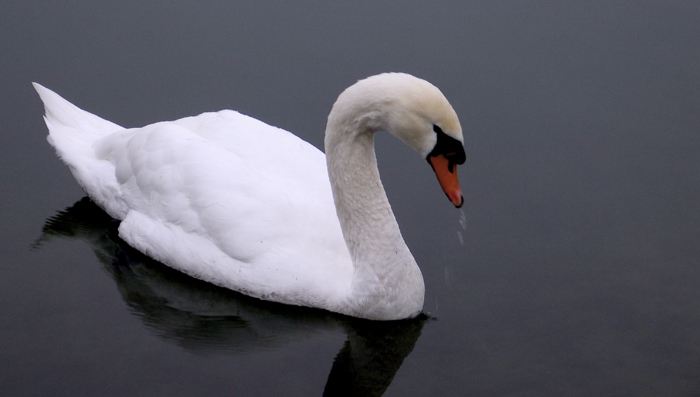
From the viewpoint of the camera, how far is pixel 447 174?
6078 mm

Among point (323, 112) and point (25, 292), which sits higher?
point (323, 112)

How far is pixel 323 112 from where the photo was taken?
8992mm

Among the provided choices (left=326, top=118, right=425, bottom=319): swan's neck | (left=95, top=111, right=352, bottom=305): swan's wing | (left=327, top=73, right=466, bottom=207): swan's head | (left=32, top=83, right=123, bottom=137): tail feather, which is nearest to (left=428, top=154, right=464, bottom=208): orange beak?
(left=327, top=73, right=466, bottom=207): swan's head

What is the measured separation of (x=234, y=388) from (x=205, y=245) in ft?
4.03

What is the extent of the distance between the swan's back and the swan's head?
3.28 feet

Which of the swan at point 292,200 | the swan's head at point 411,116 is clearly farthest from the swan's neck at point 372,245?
the swan's head at point 411,116

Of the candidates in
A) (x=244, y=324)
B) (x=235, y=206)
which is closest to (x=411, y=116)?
(x=235, y=206)

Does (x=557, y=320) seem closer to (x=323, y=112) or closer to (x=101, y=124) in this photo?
(x=323, y=112)

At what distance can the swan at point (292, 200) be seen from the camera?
5984 mm

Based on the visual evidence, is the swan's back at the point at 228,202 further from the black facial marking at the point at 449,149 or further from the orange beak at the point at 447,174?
the black facial marking at the point at 449,149

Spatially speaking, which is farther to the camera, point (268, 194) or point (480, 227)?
point (480, 227)

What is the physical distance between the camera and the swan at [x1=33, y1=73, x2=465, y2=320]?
598 cm

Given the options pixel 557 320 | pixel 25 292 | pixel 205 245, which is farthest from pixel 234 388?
pixel 557 320

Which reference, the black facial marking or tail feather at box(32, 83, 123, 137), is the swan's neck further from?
tail feather at box(32, 83, 123, 137)
